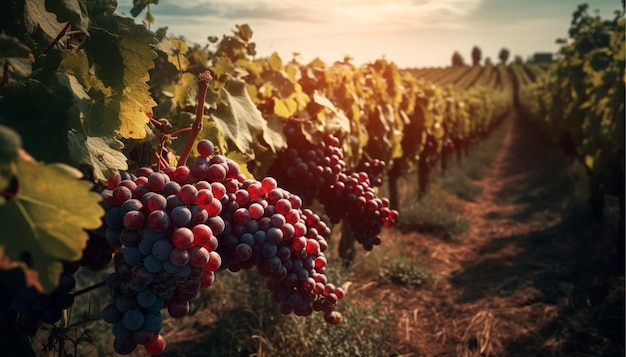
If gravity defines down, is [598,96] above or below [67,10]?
below

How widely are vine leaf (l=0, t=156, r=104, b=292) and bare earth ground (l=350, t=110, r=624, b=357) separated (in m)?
3.77

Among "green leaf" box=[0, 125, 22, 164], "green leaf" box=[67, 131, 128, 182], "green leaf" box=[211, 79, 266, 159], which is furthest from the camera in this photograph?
"green leaf" box=[211, 79, 266, 159]

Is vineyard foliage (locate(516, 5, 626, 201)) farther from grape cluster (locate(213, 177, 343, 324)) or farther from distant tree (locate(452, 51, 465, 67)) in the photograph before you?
distant tree (locate(452, 51, 465, 67))

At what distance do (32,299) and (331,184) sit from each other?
2.06 m

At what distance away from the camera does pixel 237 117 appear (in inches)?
102

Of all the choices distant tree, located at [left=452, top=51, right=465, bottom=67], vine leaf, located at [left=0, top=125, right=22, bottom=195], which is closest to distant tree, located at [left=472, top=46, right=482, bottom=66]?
distant tree, located at [left=452, top=51, right=465, bottom=67]

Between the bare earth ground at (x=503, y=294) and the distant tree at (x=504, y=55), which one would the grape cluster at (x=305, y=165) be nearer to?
the bare earth ground at (x=503, y=294)

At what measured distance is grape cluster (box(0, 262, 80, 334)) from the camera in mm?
1277

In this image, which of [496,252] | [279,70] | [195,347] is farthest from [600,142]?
[195,347]

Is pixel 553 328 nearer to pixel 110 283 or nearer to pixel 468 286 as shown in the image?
pixel 468 286

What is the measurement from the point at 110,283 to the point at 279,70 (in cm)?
259

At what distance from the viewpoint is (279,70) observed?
3.64 metres

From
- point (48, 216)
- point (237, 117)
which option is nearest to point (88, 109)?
point (48, 216)

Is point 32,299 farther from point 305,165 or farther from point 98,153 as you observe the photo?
point 305,165
